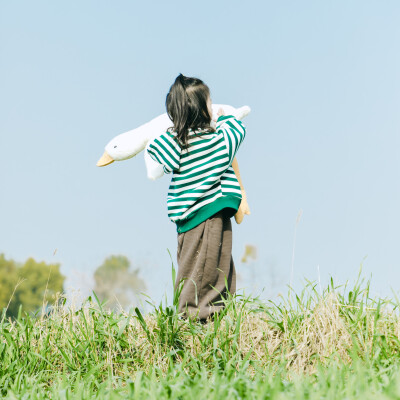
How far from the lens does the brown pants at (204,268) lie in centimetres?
411

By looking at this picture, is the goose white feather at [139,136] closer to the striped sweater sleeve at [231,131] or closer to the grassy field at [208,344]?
the striped sweater sleeve at [231,131]

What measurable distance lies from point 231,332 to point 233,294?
45 cm

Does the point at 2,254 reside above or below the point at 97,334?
Answer: above

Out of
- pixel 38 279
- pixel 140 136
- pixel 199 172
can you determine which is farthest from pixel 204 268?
pixel 38 279

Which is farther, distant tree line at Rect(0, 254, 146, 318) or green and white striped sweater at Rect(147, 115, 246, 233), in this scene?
distant tree line at Rect(0, 254, 146, 318)

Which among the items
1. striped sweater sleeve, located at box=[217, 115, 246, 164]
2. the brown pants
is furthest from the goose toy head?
the brown pants

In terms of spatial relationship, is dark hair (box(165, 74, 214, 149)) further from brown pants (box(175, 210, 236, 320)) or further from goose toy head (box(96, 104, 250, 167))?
brown pants (box(175, 210, 236, 320))

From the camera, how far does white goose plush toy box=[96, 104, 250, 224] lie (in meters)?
4.41

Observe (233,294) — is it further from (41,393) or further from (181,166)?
(41,393)

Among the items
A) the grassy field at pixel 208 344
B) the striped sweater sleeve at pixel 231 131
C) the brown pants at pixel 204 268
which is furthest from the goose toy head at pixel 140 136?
the grassy field at pixel 208 344

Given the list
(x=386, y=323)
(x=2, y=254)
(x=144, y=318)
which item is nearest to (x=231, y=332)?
(x=144, y=318)

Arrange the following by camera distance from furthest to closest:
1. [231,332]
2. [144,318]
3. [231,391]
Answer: [144,318], [231,332], [231,391]

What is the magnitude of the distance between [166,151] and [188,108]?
34 centimetres

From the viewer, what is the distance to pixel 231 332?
381 cm
